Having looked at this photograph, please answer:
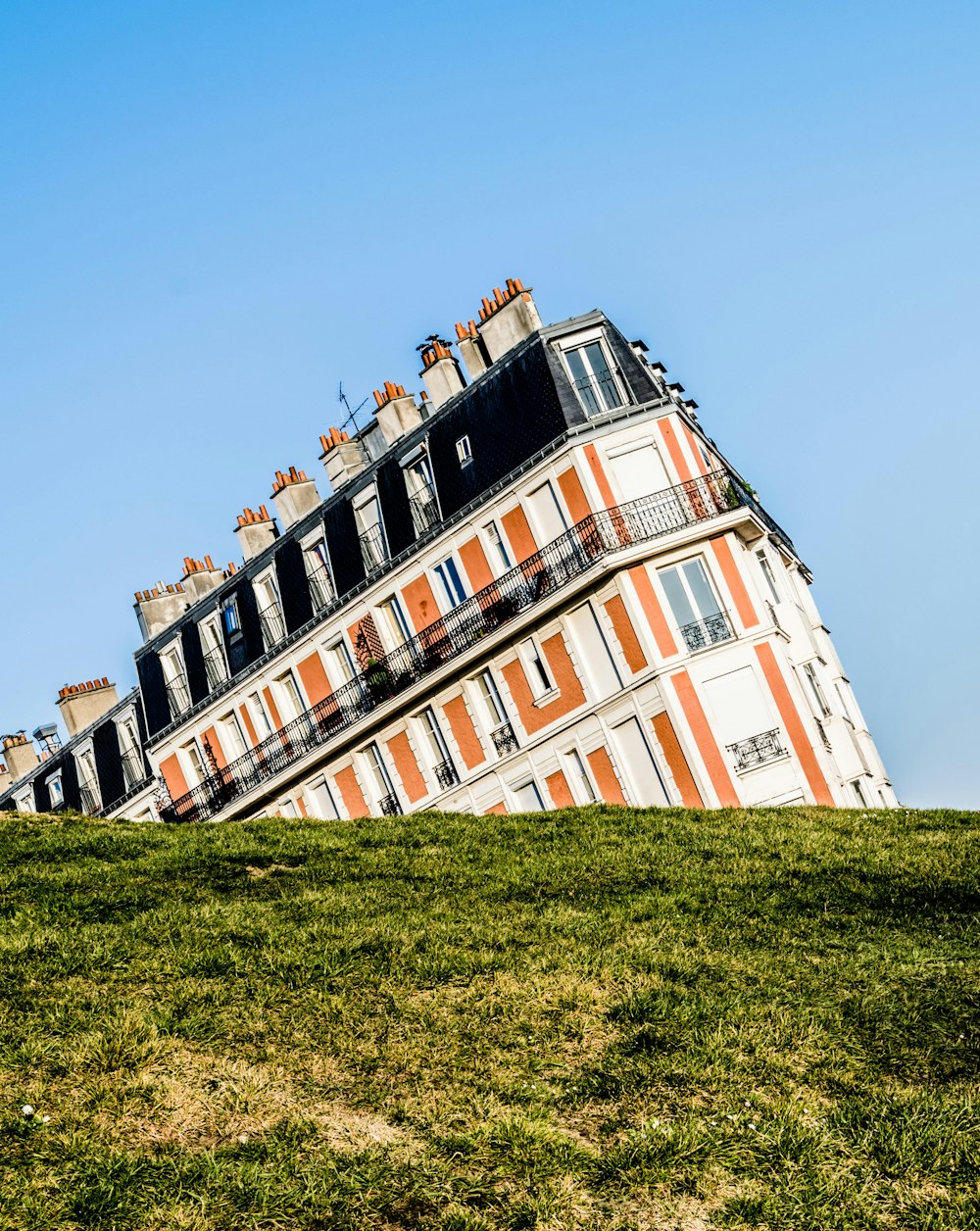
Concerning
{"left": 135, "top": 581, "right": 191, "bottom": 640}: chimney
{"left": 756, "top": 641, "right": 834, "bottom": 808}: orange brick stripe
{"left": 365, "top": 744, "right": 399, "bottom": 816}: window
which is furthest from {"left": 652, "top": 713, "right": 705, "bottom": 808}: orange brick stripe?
{"left": 135, "top": 581, "right": 191, "bottom": 640}: chimney

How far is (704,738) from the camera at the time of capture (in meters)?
32.1

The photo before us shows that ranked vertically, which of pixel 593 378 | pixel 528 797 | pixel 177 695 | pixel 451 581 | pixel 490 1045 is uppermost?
pixel 593 378

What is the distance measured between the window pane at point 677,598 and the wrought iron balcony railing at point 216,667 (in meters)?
18.0

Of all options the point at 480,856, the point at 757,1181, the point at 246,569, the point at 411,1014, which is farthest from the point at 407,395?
the point at 757,1181

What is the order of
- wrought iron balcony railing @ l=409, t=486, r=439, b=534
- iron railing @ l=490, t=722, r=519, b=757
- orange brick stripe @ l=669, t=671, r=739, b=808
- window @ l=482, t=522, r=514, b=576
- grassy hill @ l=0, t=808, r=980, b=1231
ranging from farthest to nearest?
wrought iron balcony railing @ l=409, t=486, r=439, b=534 → window @ l=482, t=522, r=514, b=576 → iron railing @ l=490, t=722, r=519, b=757 → orange brick stripe @ l=669, t=671, r=739, b=808 → grassy hill @ l=0, t=808, r=980, b=1231

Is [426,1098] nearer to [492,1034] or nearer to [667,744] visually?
[492,1034]

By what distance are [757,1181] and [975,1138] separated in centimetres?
162

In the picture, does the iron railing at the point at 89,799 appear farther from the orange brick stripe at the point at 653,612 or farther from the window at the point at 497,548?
the orange brick stripe at the point at 653,612

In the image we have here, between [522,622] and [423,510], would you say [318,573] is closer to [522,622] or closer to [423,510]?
[423,510]

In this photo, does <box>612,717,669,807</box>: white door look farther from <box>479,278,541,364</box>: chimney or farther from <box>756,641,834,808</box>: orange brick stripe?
<box>479,278,541,364</box>: chimney

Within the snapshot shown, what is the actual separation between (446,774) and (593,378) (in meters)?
12.0

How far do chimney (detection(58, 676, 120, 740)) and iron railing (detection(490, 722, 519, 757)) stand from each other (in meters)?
24.4

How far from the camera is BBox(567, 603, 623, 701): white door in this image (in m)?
33.8

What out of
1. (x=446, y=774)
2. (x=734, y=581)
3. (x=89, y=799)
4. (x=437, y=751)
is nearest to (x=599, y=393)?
(x=734, y=581)
